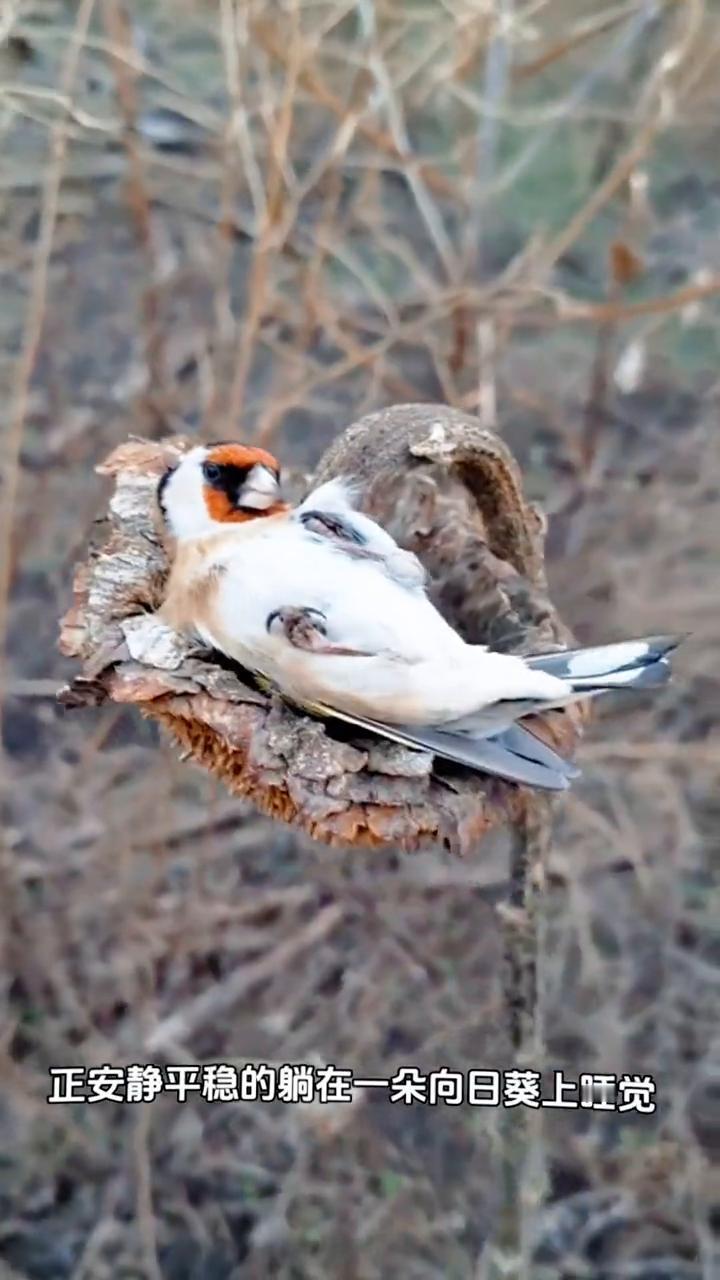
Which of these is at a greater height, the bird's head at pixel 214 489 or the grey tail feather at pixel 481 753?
the bird's head at pixel 214 489

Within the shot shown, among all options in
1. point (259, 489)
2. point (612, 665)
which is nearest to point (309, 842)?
point (259, 489)

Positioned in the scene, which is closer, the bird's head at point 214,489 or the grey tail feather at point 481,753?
the grey tail feather at point 481,753

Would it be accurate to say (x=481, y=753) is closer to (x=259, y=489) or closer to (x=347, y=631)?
(x=347, y=631)

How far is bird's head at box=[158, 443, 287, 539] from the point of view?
3.13ft

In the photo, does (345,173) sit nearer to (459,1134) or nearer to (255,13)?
(255,13)

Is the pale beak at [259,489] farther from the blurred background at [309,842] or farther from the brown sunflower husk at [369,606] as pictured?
the blurred background at [309,842]

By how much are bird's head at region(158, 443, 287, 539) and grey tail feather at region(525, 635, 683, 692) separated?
252 mm

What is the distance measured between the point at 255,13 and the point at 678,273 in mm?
1038

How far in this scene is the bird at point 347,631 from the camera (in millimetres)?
813

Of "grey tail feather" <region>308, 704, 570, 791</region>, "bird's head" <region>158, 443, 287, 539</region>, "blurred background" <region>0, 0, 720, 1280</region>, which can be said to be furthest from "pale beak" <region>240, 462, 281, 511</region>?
"blurred background" <region>0, 0, 720, 1280</region>

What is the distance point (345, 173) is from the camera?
2.17 m

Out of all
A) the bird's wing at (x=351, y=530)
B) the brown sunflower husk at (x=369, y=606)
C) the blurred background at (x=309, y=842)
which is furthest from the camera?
the blurred background at (x=309, y=842)

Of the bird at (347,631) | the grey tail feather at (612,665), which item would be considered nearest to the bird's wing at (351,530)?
the bird at (347,631)

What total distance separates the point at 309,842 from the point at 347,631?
3.77 feet
